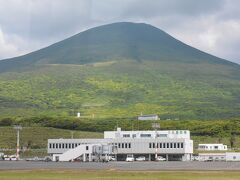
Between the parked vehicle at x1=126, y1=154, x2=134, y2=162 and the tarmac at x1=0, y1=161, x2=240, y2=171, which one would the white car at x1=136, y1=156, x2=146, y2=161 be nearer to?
the parked vehicle at x1=126, y1=154, x2=134, y2=162

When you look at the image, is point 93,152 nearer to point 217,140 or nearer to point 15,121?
point 217,140

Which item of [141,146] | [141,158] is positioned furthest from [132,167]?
[141,146]

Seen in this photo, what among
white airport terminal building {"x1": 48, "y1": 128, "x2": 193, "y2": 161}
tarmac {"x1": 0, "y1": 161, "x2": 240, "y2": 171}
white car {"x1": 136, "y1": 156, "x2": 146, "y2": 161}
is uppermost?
white airport terminal building {"x1": 48, "y1": 128, "x2": 193, "y2": 161}

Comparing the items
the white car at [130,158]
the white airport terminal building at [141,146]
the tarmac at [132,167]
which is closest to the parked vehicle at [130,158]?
the white car at [130,158]

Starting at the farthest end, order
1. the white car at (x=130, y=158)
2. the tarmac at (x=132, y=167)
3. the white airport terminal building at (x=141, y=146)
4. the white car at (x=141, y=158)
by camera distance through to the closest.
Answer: the white airport terminal building at (x=141, y=146)
the white car at (x=141, y=158)
the white car at (x=130, y=158)
the tarmac at (x=132, y=167)

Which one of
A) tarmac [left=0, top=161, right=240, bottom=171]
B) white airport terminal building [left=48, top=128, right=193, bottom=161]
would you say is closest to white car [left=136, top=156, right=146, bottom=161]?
white airport terminal building [left=48, top=128, right=193, bottom=161]

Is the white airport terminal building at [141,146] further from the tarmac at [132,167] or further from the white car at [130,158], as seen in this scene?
the tarmac at [132,167]

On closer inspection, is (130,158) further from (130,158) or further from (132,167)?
(132,167)

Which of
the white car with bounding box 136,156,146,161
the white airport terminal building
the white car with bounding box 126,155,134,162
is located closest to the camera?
the white car with bounding box 126,155,134,162

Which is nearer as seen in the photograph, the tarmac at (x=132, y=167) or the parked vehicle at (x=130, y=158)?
the tarmac at (x=132, y=167)

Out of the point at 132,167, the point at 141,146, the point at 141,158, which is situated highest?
the point at 141,146

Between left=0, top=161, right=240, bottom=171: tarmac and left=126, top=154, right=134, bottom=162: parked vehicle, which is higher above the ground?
left=126, top=154, right=134, bottom=162: parked vehicle
